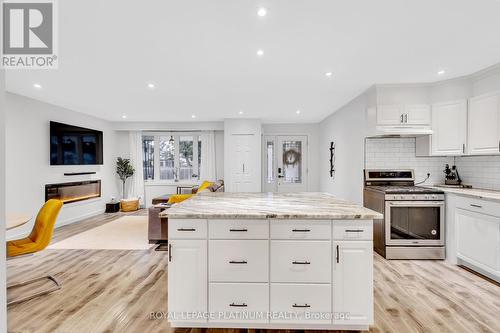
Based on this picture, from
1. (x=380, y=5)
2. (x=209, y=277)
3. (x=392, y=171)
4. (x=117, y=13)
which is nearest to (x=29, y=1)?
(x=117, y=13)

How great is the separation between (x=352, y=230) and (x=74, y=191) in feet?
20.4

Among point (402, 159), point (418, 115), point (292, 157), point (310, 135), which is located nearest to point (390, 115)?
point (418, 115)

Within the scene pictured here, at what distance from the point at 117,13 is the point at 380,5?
84.8 inches

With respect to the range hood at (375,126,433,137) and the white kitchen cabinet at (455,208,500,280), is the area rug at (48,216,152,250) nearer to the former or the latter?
the range hood at (375,126,433,137)

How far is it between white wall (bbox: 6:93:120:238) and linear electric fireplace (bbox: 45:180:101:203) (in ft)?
0.37

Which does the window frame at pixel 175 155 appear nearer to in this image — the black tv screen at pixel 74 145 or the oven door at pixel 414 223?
the black tv screen at pixel 74 145

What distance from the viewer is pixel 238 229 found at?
1931mm

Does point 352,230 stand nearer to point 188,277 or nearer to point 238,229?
point 238,229

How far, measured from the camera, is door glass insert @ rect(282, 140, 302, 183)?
768 cm

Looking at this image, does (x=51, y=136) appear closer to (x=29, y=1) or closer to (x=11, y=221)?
(x=11, y=221)

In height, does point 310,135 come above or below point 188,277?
above

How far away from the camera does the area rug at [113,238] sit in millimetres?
3971

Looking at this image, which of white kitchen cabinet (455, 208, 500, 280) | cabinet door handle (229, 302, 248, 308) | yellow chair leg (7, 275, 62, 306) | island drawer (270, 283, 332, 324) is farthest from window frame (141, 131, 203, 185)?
white kitchen cabinet (455, 208, 500, 280)

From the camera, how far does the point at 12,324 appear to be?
81.7 inches
